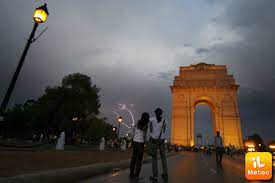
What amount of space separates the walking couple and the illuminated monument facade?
1840 inches

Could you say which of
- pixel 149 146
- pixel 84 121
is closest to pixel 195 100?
pixel 84 121

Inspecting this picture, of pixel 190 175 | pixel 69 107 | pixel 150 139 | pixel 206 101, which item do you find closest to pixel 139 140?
pixel 150 139

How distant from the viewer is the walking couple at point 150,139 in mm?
7199

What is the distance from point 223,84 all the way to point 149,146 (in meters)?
51.8

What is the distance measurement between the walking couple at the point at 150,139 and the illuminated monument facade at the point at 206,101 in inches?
1840

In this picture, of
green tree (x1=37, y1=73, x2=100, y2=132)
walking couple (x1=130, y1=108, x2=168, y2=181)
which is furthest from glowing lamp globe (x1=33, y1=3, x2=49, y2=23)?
green tree (x1=37, y1=73, x2=100, y2=132)

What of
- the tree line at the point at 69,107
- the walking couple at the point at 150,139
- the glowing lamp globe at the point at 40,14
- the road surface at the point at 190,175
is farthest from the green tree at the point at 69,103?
the walking couple at the point at 150,139

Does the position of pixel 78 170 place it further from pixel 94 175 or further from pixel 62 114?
pixel 62 114

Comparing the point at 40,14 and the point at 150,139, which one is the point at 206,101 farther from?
the point at 40,14

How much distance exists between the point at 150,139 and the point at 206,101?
54.3 meters

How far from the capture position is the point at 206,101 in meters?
59.2

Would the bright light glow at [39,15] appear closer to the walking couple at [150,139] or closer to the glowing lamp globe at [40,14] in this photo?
the glowing lamp globe at [40,14]

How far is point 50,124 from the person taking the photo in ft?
135

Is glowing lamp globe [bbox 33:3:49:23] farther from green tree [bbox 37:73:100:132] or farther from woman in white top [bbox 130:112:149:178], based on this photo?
green tree [bbox 37:73:100:132]
